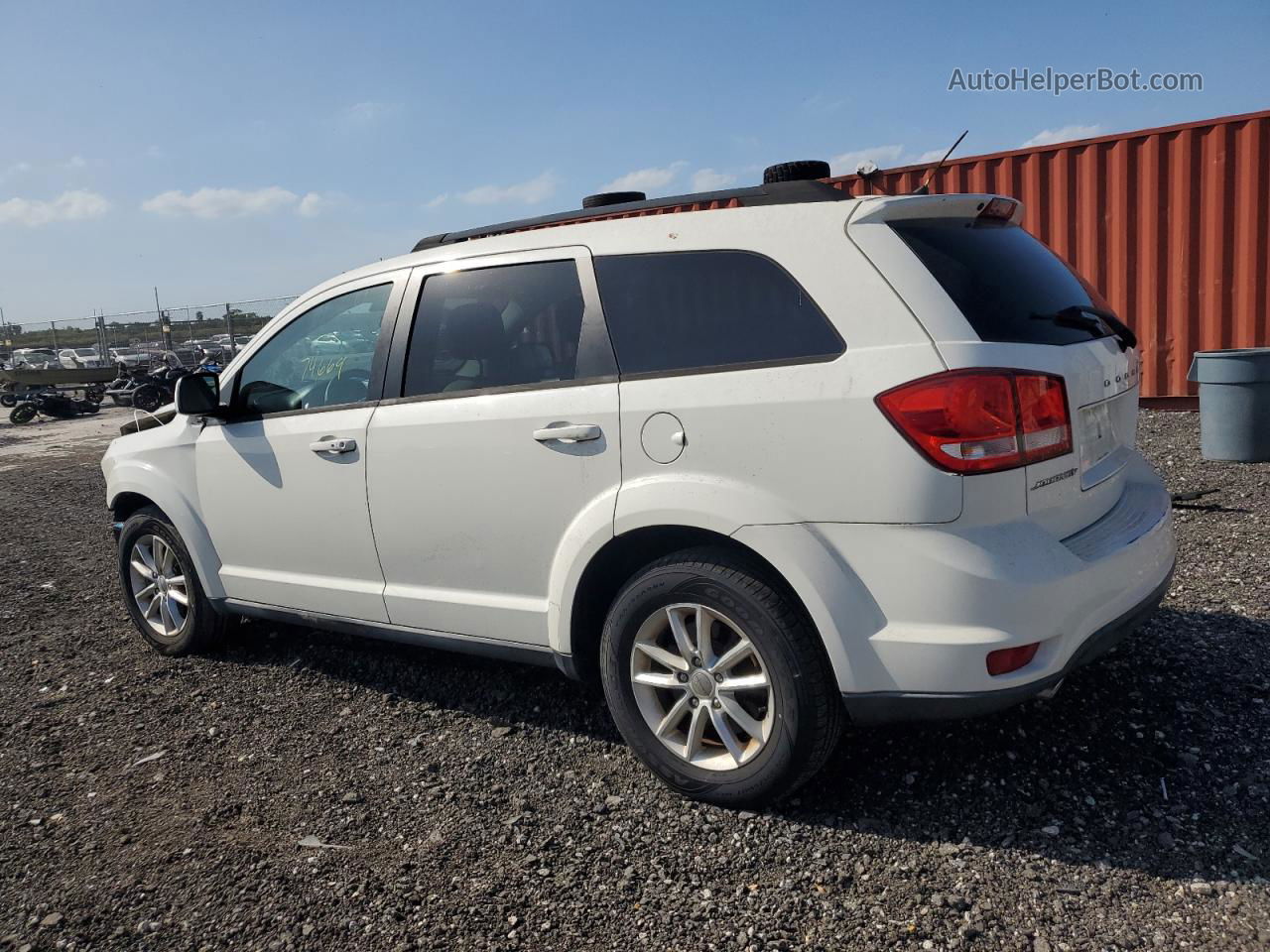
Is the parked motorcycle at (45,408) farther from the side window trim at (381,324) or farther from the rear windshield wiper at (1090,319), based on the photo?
the rear windshield wiper at (1090,319)

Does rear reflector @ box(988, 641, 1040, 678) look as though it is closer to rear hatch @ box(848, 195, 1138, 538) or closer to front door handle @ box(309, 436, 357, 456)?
rear hatch @ box(848, 195, 1138, 538)

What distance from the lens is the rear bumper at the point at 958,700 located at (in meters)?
2.49

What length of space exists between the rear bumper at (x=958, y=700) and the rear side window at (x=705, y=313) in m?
0.93

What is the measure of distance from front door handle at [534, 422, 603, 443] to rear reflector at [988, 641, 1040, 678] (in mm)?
1291

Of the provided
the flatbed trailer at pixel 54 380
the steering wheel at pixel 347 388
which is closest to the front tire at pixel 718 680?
the steering wheel at pixel 347 388

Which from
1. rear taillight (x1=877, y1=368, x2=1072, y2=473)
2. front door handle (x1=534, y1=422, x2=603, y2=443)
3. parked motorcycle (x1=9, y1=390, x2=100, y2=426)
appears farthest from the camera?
parked motorcycle (x1=9, y1=390, x2=100, y2=426)

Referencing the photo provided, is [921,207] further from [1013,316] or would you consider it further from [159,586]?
[159,586]

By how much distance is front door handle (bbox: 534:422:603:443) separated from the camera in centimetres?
301

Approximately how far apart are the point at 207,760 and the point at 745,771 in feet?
6.70

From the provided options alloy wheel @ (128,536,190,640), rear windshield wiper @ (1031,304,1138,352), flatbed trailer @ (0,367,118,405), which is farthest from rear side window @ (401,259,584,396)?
flatbed trailer @ (0,367,118,405)

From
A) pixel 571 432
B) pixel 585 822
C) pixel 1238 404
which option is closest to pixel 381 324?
pixel 571 432

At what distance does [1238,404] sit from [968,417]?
599 centimetres

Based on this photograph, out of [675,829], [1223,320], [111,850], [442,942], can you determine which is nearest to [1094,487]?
[675,829]

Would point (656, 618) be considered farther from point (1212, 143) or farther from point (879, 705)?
point (1212, 143)
